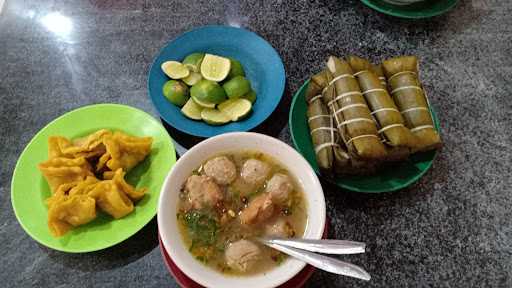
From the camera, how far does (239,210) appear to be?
1.26 m

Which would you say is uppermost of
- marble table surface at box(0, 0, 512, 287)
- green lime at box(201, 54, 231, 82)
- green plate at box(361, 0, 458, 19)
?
green plate at box(361, 0, 458, 19)

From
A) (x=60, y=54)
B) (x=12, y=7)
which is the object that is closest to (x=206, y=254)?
(x=60, y=54)

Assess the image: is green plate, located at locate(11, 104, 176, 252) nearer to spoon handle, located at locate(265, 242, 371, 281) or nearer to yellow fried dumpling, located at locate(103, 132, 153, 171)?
yellow fried dumpling, located at locate(103, 132, 153, 171)

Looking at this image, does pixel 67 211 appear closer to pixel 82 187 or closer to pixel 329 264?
pixel 82 187

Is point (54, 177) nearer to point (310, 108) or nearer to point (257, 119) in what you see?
point (257, 119)

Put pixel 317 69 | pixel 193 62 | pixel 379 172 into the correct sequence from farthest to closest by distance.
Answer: pixel 317 69, pixel 193 62, pixel 379 172

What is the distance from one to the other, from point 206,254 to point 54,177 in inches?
23.1

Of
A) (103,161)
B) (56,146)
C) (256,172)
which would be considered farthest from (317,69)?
(56,146)

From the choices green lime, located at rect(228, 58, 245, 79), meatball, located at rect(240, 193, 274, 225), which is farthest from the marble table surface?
meatball, located at rect(240, 193, 274, 225)

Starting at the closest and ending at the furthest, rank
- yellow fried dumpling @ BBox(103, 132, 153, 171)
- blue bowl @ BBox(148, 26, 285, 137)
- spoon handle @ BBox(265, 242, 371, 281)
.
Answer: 1. spoon handle @ BBox(265, 242, 371, 281)
2. yellow fried dumpling @ BBox(103, 132, 153, 171)
3. blue bowl @ BBox(148, 26, 285, 137)

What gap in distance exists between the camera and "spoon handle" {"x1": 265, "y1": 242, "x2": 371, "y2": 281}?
1.08 meters

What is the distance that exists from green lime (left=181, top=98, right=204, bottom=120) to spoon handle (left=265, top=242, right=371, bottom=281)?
0.65 meters

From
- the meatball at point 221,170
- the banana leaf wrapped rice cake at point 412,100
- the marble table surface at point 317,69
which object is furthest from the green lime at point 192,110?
the banana leaf wrapped rice cake at point 412,100

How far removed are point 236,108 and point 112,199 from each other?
542 mm
